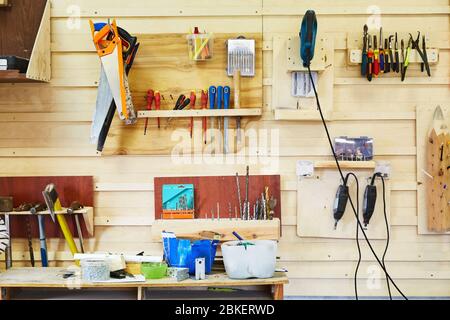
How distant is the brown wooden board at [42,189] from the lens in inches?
99.4

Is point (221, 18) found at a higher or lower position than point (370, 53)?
higher

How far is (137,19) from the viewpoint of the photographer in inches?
99.0

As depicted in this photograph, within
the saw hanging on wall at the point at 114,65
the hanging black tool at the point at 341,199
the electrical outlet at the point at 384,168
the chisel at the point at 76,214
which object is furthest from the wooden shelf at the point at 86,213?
the electrical outlet at the point at 384,168

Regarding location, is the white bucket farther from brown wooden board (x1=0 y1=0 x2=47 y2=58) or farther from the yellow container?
brown wooden board (x1=0 y1=0 x2=47 y2=58)

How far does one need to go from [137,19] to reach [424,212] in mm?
1486

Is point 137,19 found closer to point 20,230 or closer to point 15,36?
point 15,36

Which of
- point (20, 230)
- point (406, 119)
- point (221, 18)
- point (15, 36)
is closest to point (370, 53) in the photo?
point (406, 119)

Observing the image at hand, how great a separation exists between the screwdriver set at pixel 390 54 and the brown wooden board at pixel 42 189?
1273mm

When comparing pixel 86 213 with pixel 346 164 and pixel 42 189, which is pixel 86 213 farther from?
pixel 346 164

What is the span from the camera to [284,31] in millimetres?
2523

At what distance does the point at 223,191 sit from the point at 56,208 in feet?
2.29

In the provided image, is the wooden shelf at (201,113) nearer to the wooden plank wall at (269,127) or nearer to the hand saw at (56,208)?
the wooden plank wall at (269,127)

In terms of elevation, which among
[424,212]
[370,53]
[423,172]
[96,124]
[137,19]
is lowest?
[424,212]

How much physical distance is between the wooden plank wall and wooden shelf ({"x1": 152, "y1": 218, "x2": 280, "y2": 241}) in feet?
0.53
